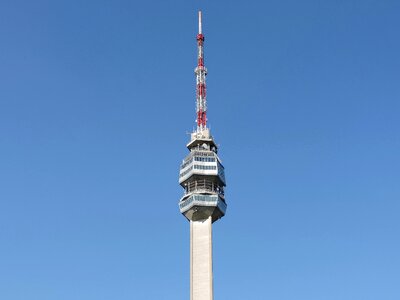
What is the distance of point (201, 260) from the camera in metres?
163

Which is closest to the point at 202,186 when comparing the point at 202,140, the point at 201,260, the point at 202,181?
the point at 202,181

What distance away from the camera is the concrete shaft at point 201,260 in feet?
523

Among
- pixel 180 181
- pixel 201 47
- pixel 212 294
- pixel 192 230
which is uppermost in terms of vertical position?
pixel 201 47

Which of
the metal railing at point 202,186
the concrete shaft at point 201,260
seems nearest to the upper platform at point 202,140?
the metal railing at point 202,186

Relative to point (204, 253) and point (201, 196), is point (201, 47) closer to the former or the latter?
point (201, 196)

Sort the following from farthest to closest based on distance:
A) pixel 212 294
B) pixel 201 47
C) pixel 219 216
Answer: pixel 201 47 → pixel 219 216 → pixel 212 294

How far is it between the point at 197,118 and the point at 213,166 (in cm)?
1469

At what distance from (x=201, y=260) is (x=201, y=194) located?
15958 mm

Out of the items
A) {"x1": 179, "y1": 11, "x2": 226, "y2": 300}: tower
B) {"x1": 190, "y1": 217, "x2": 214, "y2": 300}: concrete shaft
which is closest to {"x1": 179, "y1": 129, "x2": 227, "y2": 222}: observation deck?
{"x1": 179, "y1": 11, "x2": 226, "y2": 300}: tower

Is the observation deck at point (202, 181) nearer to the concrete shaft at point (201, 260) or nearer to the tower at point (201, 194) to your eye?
the tower at point (201, 194)

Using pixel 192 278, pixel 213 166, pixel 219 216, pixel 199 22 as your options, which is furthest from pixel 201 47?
pixel 192 278

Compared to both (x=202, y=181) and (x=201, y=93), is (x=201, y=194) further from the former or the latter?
(x=201, y=93)

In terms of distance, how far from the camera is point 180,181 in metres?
176

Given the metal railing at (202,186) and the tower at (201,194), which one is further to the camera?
the metal railing at (202,186)
